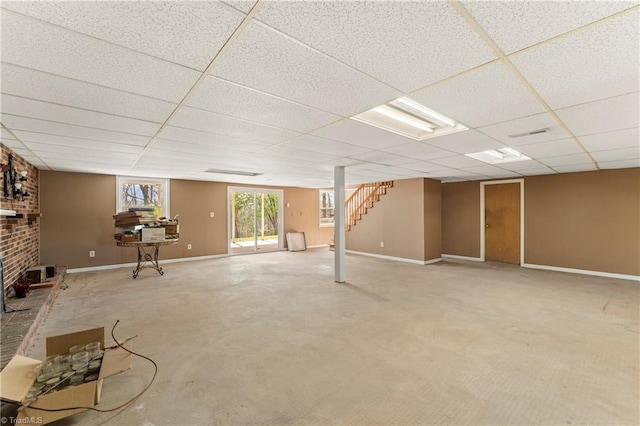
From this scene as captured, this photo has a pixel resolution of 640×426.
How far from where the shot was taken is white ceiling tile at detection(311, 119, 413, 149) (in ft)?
8.69

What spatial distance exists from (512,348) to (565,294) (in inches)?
104

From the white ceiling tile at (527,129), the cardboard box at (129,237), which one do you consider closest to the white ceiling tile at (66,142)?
the cardboard box at (129,237)

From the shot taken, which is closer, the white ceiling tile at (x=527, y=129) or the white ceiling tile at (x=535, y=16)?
the white ceiling tile at (x=535, y=16)

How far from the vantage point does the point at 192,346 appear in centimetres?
266

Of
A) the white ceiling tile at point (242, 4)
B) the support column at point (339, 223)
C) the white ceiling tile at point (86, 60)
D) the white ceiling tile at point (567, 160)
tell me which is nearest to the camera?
the white ceiling tile at point (242, 4)

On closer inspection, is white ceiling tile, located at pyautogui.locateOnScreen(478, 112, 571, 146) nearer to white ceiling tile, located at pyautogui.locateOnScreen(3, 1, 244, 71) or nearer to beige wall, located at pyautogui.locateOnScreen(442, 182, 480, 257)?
white ceiling tile, located at pyautogui.locateOnScreen(3, 1, 244, 71)

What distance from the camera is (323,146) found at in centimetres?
345

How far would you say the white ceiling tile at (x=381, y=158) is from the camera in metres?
3.91

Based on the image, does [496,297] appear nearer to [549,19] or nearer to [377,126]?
[377,126]

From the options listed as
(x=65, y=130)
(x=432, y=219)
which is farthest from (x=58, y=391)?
(x=432, y=219)

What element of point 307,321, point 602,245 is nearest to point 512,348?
point 307,321

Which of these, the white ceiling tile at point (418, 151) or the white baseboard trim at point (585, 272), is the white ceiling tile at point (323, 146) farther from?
the white baseboard trim at point (585, 272)

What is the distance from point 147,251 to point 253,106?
608cm

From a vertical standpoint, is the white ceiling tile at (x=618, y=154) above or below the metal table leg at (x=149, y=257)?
above
